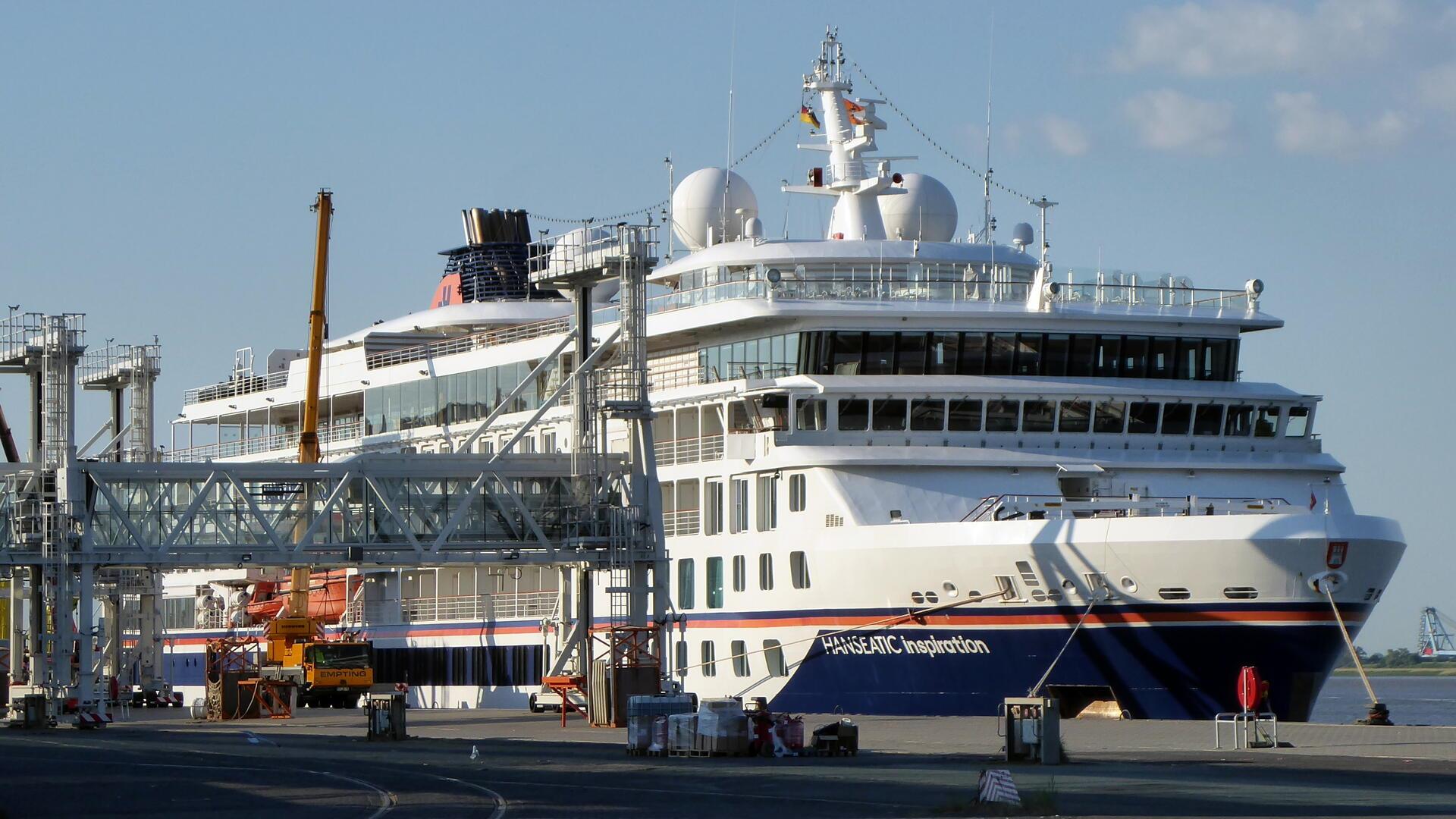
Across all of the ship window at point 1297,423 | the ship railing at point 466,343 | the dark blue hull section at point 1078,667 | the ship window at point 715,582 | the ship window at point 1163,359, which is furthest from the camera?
the ship railing at point 466,343

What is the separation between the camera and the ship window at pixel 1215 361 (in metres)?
51.2

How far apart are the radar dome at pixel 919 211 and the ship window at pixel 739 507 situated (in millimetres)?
9689

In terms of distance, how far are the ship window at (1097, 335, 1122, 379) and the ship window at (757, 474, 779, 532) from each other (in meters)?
7.82

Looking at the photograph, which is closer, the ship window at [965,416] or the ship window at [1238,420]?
the ship window at [965,416]

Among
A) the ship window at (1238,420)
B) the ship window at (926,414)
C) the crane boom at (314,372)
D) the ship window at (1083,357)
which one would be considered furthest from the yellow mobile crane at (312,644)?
the ship window at (1238,420)

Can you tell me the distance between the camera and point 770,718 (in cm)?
3506

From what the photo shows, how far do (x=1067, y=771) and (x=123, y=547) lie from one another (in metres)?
28.1

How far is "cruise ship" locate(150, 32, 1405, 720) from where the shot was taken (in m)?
41.6

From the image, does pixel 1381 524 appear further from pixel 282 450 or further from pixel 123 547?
pixel 282 450

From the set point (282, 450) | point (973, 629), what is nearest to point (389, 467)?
point (973, 629)

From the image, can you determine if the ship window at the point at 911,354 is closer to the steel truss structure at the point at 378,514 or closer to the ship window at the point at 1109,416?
the ship window at the point at 1109,416

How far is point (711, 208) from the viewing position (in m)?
59.0

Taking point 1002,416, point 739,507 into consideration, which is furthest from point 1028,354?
point 739,507

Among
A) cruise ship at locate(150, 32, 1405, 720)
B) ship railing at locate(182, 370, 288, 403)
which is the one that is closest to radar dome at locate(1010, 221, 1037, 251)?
cruise ship at locate(150, 32, 1405, 720)
